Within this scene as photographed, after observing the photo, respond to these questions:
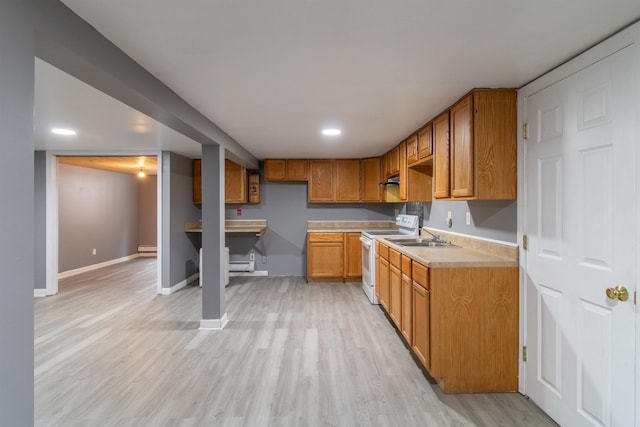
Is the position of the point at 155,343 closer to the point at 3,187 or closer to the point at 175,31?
the point at 3,187

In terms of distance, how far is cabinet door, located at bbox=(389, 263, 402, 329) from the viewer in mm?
3096

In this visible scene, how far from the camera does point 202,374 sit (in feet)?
8.27

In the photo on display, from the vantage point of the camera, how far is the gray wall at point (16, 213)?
1.06 metres

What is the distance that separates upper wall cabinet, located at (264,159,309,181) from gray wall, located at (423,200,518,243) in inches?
99.4

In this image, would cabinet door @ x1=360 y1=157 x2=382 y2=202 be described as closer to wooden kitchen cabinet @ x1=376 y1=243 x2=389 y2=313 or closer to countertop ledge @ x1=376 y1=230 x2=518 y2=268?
wooden kitchen cabinet @ x1=376 y1=243 x2=389 y2=313

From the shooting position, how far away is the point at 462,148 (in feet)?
8.02

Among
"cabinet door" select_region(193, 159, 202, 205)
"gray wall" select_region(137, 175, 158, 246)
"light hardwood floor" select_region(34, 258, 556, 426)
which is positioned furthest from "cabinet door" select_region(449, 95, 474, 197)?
"gray wall" select_region(137, 175, 158, 246)

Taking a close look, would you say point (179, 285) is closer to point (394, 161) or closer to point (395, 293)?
point (395, 293)

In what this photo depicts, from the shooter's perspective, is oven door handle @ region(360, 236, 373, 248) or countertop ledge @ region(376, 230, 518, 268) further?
oven door handle @ region(360, 236, 373, 248)

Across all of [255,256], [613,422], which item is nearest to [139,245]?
[255,256]

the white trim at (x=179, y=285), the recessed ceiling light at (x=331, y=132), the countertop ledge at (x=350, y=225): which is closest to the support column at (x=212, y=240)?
the recessed ceiling light at (x=331, y=132)

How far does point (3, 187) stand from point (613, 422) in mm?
2738

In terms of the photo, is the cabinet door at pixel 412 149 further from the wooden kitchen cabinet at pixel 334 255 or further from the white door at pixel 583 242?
the wooden kitchen cabinet at pixel 334 255

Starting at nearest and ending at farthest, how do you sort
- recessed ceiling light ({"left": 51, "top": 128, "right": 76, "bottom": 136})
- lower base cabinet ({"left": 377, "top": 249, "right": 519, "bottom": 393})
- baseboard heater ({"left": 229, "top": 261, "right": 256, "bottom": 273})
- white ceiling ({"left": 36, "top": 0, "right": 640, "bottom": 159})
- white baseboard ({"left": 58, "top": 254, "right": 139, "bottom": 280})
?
1. white ceiling ({"left": 36, "top": 0, "right": 640, "bottom": 159})
2. lower base cabinet ({"left": 377, "top": 249, "right": 519, "bottom": 393})
3. recessed ceiling light ({"left": 51, "top": 128, "right": 76, "bottom": 136})
4. baseboard heater ({"left": 229, "top": 261, "right": 256, "bottom": 273})
5. white baseboard ({"left": 58, "top": 254, "right": 139, "bottom": 280})
